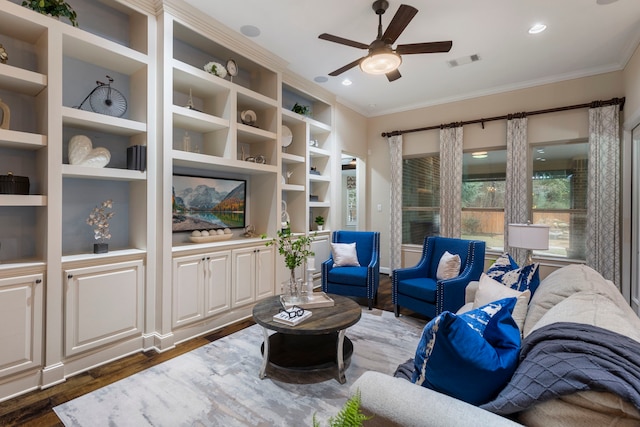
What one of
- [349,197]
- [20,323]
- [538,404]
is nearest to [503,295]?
[538,404]

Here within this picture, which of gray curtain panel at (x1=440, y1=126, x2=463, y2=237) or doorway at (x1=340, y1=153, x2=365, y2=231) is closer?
gray curtain panel at (x1=440, y1=126, x2=463, y2=237)

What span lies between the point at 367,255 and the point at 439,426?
138 inches

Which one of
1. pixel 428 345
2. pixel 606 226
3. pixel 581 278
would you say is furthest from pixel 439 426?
pixel 606 226

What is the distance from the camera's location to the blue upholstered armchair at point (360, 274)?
3934 mm

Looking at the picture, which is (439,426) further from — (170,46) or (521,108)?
(521,108)

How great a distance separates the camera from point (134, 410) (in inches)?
78.4

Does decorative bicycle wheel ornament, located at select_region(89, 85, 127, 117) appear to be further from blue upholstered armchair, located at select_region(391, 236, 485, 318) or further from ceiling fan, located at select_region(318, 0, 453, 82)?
blue upholstered armchair, located at select_region(391, 236, 485, 318)

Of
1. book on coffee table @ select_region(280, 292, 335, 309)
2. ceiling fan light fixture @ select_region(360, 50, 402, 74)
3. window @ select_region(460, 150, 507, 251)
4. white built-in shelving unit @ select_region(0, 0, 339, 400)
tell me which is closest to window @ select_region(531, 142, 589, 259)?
window @ select_region(460, 150, 507, 251)

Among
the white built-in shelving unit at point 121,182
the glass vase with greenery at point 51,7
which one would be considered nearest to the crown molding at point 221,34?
the white built-in shelving unit at point 121,182

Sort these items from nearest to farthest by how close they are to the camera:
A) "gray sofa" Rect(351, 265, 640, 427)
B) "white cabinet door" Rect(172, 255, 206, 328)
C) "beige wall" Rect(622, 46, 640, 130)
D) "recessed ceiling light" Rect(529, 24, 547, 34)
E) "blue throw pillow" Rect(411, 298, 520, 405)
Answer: "gray sofa" Rect(351, 265, 640, 427), "blue throw pillow" Rect(411, 298, 520, 405), "white cabinet door" Rect(172, 255, 206, 328), "recessed ceiling light" Rect(529, 24, 547, 34), "beige wall" Rect(622, 46, 640, 130)

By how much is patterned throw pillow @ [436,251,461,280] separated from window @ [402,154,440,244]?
2007 millimetres

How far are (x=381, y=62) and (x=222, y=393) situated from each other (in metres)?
3.02

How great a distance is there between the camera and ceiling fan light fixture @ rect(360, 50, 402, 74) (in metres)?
2.75

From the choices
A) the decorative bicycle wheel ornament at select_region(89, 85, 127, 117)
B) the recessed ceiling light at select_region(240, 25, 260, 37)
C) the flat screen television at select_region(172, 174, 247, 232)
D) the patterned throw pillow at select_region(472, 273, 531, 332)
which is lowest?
the patterned throw pillow at select_region(472, 273, 531, 332)
